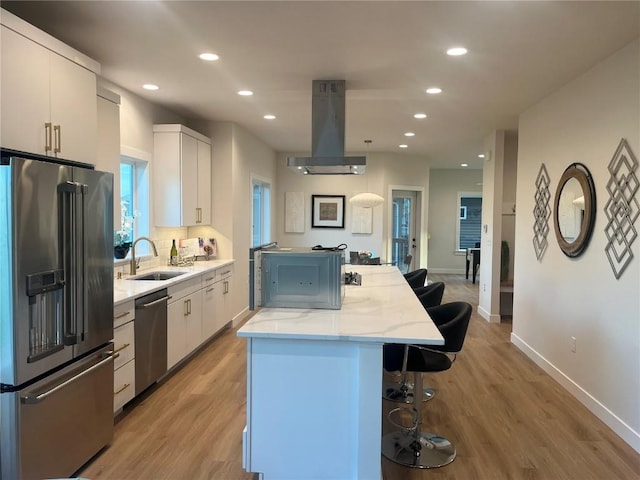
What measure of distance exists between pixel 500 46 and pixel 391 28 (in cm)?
82

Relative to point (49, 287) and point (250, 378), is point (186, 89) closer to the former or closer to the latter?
point (49, 287)

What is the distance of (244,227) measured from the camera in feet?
20.6

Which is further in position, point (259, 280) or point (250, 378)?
point (259, 280)

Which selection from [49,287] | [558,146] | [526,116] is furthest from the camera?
[526,116]

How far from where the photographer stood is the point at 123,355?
3.15 m

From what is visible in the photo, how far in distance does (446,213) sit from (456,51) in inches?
333

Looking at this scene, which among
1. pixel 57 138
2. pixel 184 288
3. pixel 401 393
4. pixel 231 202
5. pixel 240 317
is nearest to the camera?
pixel 57 138

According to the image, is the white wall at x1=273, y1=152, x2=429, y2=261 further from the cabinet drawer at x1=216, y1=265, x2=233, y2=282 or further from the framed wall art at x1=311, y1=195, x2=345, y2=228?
the cabinet drawer at x1=216, y1=265, x2=233, y2=282

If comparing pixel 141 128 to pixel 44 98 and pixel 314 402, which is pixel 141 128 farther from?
pixel 314 402

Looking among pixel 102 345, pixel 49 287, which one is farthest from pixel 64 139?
pixel 102 345

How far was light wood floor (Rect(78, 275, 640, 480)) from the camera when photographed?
261 cm

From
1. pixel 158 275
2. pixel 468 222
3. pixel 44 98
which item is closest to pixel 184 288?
pixel 158 275

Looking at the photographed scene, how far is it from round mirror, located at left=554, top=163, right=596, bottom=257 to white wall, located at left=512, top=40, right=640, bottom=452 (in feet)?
0.22

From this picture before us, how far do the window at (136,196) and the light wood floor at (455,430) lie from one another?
1402 millimetres
